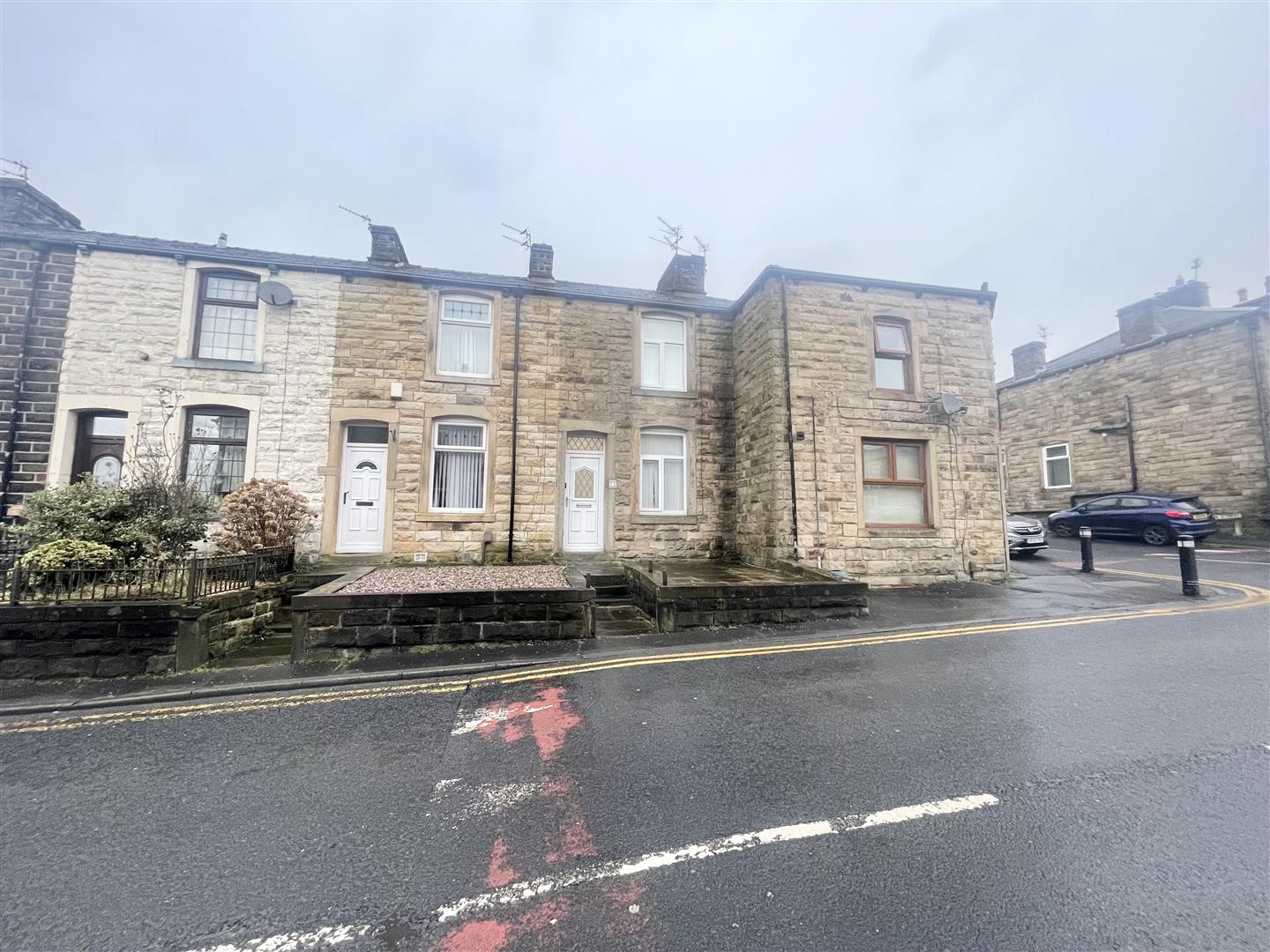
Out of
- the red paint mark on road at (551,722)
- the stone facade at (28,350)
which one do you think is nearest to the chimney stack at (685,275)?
the red paint mark on road at (551,722)

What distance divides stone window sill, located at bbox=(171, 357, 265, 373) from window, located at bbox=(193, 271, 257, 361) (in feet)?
0.69

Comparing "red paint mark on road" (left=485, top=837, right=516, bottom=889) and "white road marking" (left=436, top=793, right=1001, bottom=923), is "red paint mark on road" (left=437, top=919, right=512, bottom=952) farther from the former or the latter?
"red paint mark on road" (left=485, top=837, right=516, bottom=889)

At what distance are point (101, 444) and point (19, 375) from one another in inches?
69.1

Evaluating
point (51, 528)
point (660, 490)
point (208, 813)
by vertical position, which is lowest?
point (208, 813)

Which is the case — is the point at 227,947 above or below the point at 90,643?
below

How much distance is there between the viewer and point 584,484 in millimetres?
11180

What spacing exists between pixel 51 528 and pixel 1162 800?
10297 millimetres

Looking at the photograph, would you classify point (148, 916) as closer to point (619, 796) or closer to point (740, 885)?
point (619, 796)

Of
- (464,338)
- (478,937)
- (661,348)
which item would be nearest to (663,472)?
(661,348)

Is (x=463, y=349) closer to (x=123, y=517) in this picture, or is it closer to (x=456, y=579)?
(x=456, y=579)

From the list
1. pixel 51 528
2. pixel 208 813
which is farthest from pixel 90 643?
pixel 208 813

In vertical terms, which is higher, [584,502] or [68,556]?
[584,502]

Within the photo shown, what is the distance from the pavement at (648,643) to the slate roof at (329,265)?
8029 mm

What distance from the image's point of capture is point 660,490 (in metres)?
11.5
